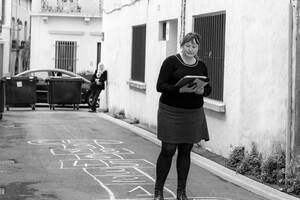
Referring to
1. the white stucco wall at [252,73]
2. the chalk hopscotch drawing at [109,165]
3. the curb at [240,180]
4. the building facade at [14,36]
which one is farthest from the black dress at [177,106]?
the building facade at [14,36]

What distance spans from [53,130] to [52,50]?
17.2 meters

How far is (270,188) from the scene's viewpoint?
7.89 m

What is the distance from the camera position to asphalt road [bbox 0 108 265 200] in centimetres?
762

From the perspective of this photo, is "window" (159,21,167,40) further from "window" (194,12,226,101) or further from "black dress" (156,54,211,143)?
"black dress" (156,54,211,143)

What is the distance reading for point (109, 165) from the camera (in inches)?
380

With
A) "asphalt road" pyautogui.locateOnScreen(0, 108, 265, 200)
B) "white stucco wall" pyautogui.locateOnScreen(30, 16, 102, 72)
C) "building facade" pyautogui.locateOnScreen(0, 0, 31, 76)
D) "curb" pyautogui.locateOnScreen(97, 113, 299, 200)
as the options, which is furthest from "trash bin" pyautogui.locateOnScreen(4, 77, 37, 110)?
"curb" pyautogui.locateOnScreen(97, 113, 299, 200)

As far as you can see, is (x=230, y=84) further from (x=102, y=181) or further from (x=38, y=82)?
(x=38, y=82)

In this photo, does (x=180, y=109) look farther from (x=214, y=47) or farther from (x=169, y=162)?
(x=214, y=47)

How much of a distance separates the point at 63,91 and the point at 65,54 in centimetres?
1040

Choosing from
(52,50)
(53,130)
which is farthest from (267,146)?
(52,50)

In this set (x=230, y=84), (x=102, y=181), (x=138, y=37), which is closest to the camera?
(x=102, y=181)

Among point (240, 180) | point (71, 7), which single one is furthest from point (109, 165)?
point (71, 7)

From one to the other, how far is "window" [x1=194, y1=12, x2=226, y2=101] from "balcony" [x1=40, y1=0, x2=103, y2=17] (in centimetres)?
1977

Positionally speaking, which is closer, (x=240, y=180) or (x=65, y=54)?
(x=240, y=180)
